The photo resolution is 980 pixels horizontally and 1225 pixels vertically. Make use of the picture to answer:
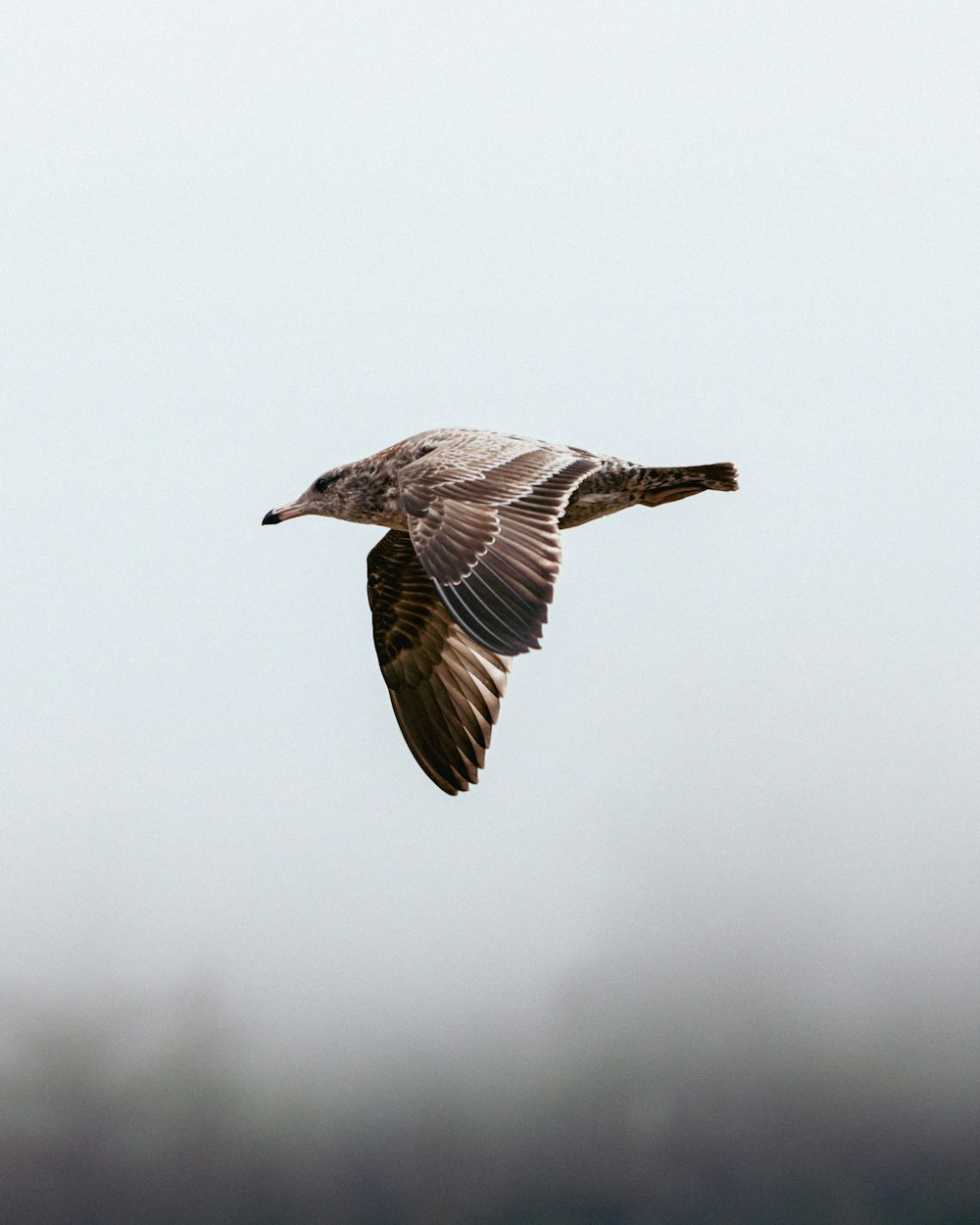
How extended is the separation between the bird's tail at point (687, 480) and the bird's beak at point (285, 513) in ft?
10.9

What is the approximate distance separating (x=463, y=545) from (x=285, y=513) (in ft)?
15.6

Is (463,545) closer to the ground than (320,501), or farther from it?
closer to the ground

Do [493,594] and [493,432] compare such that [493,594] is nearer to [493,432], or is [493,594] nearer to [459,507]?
[459,507]

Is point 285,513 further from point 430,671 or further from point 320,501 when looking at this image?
point 430,671

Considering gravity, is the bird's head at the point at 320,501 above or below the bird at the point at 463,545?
above

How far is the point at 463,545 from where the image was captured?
1167 cm

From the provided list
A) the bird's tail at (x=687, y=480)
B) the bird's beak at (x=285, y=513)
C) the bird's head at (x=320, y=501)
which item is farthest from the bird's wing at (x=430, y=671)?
the bird's tail at (x=687, y=480)

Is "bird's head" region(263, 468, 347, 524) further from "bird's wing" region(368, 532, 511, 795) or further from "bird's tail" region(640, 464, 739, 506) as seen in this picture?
"bird's tail" region(640, 464, 739, 506)

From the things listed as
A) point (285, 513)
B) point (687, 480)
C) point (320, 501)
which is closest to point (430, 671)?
point (320, 501)

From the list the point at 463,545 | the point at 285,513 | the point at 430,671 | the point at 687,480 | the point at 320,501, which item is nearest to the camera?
the point at 463,545

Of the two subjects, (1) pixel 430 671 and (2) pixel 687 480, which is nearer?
(2) pixel 687 480

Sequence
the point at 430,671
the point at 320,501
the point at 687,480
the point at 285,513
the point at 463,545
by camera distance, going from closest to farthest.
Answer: the point at 463,545
the point at 687,480
the point at 430,671
the point at 320,501
the point at 285,513

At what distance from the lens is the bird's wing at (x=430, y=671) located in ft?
47.6

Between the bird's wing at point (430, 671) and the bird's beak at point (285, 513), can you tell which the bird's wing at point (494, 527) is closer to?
the bird's wing at point (430, 671)
